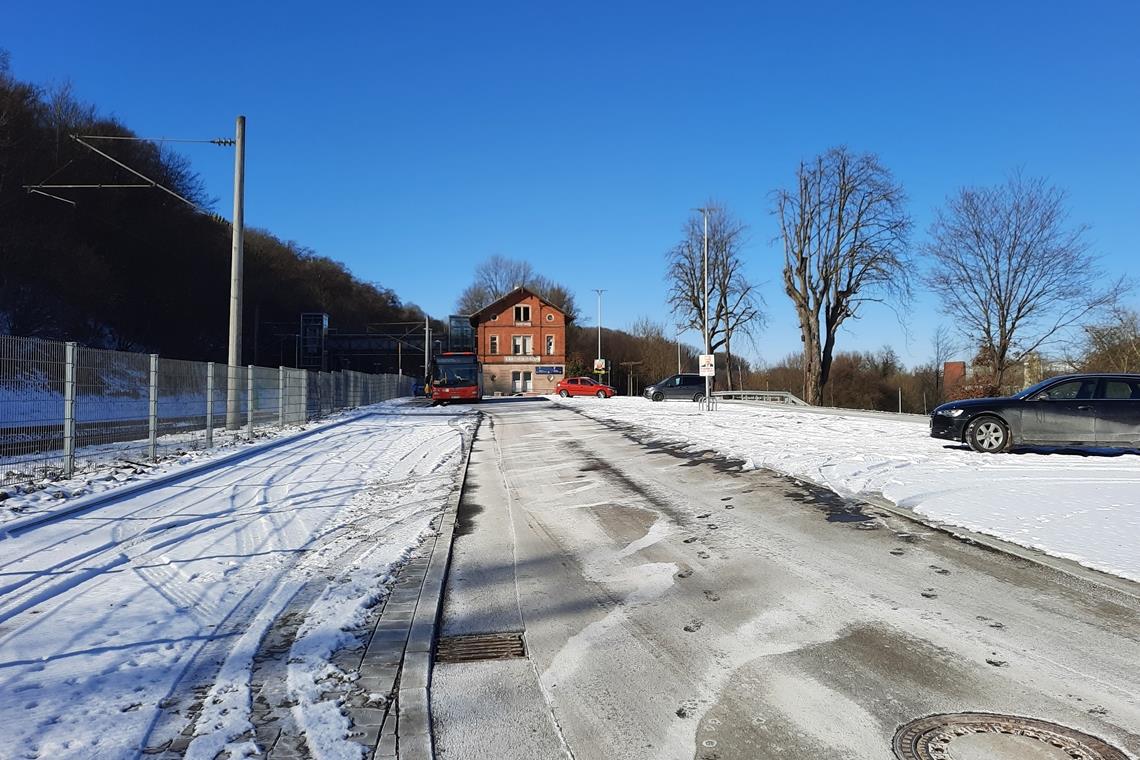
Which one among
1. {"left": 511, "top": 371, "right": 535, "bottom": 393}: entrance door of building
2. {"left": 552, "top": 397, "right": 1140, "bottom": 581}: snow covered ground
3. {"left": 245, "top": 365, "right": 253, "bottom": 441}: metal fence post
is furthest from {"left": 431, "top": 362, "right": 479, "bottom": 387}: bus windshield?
{"left": 511, "top": 371, "right": 535, "bottom": 393}: entrance door of building

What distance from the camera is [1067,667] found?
4.13m

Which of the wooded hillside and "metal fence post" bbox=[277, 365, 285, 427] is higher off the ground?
the wooded hillside

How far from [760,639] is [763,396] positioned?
4015cm

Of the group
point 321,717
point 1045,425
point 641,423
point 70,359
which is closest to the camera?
point 321,717

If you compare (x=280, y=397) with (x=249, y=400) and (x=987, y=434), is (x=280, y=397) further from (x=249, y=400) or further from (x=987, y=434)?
(x=987, y=434)

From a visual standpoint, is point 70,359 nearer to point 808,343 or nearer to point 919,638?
point 919,638

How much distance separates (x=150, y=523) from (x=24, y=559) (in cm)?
161

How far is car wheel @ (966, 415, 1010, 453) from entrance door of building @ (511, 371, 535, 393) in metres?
71.6

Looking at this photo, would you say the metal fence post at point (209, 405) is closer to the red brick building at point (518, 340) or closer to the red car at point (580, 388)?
the red car at point (580, 388)

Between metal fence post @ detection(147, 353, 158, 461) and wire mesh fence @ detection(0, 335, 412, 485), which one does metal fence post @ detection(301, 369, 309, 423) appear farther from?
metal fence post @ detection(147, 353, 158, 461)

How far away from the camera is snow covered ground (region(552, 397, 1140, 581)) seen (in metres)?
6.75

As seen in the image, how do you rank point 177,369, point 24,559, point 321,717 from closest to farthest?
point 321,717 < point 24,559 < point 177,369

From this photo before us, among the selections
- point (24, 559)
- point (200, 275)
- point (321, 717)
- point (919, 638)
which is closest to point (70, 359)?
point (24, 559)

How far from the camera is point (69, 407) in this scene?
33.8ft
